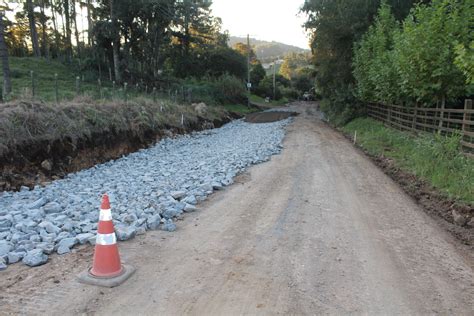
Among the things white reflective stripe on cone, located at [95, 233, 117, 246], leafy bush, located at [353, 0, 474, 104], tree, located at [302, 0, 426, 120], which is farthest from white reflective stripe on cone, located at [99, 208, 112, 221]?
tree, located at [302, 0, 426, 120]

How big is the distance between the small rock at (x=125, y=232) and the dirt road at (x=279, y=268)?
4.8 inches

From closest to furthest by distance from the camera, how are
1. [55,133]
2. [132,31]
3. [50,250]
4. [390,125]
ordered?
[50,250]
[55,133]
[390,125]
[132,31]

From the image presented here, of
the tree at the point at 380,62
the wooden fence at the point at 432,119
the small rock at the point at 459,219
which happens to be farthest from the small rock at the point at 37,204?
the tree at the point at 380,62

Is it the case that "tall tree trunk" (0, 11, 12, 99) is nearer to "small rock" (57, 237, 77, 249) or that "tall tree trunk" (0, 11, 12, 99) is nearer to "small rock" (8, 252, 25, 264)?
"small rock" (57, 237, 77, 249)

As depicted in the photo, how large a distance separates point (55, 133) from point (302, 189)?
7.94 meters

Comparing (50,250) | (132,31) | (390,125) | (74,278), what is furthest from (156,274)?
(132,31)

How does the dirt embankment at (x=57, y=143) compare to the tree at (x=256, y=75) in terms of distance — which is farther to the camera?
the tree at (x=256, y=75)

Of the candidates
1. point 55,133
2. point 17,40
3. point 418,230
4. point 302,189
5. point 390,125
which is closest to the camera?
point 418,230

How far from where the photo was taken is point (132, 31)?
36906 mm

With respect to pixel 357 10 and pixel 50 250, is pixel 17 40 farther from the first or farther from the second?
pixel 50 250

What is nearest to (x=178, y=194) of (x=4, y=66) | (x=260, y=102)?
(x=4, y=66)

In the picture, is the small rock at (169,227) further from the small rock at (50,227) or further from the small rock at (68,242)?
the small rock at (50,227)

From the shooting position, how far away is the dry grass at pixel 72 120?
10.8m

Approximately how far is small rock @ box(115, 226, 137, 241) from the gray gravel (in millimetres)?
14
